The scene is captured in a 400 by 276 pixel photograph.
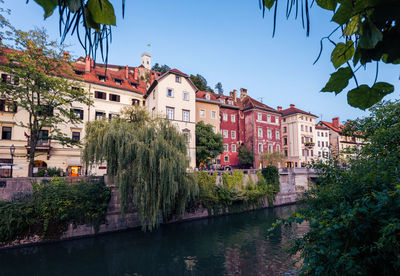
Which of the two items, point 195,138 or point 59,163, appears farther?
point 195,138

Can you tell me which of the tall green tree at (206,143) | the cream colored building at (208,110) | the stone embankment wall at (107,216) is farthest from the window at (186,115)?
the stone embankment wall at (107,216)

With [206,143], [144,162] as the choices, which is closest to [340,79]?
[144,162]

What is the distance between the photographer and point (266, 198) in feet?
85.8

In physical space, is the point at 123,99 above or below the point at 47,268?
above

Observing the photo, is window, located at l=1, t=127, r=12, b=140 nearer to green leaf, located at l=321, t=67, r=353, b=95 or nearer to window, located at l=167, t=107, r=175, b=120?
window, located at l=167, t=107, r=175, b=120

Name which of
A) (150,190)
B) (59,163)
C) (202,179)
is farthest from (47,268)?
(59,163)

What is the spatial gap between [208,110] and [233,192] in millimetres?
15353

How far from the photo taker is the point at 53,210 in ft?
44.6

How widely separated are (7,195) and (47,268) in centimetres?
600

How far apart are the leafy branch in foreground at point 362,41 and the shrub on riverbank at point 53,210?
51.9ft

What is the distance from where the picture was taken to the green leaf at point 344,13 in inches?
32.6

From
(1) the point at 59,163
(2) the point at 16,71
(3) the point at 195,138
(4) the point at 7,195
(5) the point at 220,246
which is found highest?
(2) the point at 16,71

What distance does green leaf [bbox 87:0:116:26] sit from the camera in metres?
0.77

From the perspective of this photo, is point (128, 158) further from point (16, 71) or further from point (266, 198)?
point (266, 198)
